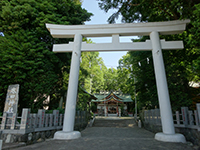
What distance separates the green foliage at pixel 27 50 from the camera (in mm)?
7000

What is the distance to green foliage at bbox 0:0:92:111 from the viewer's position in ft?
23.0

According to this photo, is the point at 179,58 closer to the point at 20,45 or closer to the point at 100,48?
Result: the point at 100,48

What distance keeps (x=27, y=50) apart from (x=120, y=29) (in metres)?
5.40

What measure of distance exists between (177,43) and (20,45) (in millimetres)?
8034

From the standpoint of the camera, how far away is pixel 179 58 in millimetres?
8883

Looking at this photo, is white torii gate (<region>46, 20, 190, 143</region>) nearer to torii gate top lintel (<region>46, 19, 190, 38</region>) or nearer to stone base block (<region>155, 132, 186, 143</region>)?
torii gate top lintel (<region>46, 19, 190, 38</region>)

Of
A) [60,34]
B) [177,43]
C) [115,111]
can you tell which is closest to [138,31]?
[177,43]

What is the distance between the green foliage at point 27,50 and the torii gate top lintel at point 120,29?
2706mm

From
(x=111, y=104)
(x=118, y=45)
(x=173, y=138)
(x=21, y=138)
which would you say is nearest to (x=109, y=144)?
(x=173, y=138)

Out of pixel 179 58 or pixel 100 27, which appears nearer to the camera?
pixel 100 27

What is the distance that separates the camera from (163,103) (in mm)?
4570

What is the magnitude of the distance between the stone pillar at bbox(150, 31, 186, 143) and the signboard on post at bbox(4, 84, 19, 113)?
22.2 ft

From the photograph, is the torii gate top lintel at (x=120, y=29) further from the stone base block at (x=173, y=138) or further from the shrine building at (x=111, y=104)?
the shrine building at (x=111, y=104)

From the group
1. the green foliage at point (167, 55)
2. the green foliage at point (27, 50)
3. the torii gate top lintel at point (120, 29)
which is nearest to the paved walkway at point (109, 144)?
the green foliage at point (167, 55)
